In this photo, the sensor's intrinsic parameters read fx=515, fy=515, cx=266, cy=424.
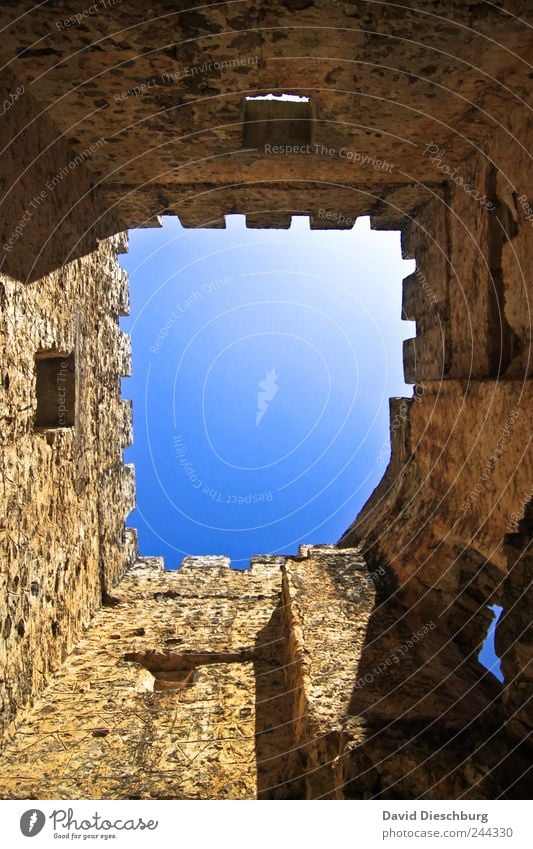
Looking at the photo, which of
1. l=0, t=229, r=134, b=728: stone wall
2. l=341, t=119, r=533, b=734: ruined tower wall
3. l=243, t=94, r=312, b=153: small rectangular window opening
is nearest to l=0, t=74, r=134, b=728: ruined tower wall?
l=0, t=229, r=134, b=728: stone wall

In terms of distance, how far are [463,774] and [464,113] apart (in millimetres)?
3600

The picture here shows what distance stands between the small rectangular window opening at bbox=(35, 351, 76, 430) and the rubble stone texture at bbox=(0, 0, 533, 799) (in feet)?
0.30

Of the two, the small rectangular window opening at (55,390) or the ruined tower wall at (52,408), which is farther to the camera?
the small rectangular window opening at (55,390)

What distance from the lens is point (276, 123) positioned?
355 centimetres

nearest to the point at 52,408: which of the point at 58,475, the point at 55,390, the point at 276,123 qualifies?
the point at 55,390

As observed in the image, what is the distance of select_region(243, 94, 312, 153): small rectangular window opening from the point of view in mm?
3496

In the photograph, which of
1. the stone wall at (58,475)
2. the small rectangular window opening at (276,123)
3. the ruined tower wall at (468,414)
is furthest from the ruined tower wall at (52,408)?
the ruined tower wall at (468,414)

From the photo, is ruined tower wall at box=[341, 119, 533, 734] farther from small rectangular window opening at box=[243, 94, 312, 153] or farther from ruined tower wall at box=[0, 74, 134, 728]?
ruined tower wall at box=[0, 74, 134, 728]

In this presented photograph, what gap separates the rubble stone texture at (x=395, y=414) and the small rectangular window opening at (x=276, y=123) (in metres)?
0.04

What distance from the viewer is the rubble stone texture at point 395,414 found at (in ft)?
8.16

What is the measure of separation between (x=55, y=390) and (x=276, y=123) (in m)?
2.44

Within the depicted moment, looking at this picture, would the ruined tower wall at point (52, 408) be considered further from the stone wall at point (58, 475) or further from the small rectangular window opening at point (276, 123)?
the small rectangular window opening at point (276, 123)

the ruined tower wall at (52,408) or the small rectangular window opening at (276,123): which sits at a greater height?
the small rectangular window opening at (276,123)

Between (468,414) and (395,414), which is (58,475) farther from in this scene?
(395,414)
